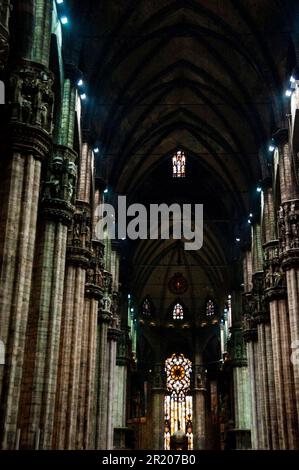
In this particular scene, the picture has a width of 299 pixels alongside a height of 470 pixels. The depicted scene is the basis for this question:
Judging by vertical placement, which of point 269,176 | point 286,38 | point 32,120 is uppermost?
point 286,38

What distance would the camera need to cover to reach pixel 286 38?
28.6 metres

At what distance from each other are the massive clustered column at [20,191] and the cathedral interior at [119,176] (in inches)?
1.7

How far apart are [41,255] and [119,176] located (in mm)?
19324

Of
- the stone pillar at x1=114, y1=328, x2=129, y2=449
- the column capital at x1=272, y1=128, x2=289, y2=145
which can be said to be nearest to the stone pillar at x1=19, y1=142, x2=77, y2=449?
the column capital at x1=272, y1=128, x2=289, y2=145

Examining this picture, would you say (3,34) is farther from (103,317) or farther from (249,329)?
(249,329)

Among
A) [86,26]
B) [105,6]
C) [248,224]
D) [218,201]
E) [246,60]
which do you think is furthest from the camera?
[218,201]

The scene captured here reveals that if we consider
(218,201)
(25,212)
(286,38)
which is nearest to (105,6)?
(286,38)

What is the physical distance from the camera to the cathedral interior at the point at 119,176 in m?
17.6

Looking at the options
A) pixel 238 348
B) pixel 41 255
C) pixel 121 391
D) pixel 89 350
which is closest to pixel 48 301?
pixel 41 255

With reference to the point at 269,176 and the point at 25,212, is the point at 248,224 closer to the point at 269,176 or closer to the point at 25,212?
the point at 269,176

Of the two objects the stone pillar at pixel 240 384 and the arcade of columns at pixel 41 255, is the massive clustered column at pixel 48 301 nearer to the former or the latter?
the arcade of columns at pixel 41 255

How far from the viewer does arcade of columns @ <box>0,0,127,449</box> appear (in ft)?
51.8

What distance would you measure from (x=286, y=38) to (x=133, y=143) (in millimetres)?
14517

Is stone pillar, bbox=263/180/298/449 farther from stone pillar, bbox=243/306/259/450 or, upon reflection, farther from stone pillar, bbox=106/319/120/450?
stone pillar, bbox=106/319/120/450
